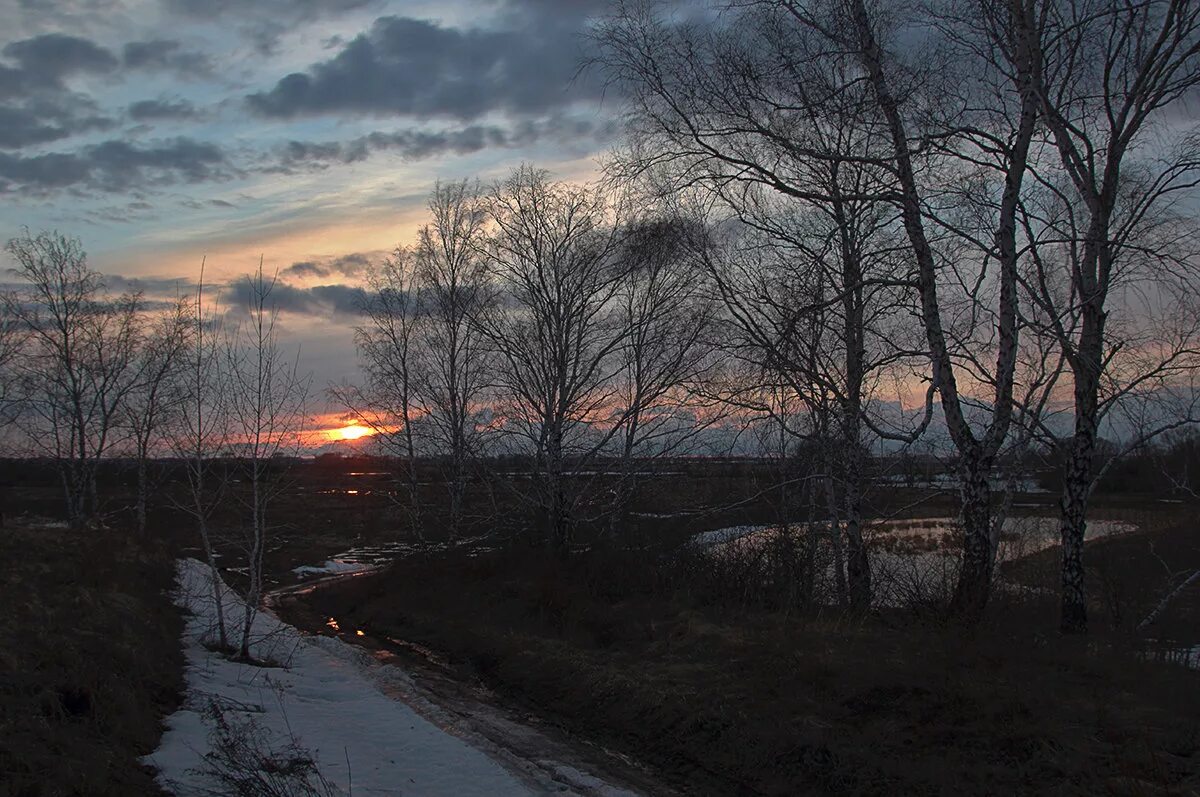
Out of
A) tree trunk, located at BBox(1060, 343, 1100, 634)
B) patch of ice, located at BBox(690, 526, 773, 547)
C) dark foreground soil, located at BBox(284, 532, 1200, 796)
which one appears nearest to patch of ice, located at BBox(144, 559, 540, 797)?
dark foreground soil, located at BBox(284, 532, 1200, 796)

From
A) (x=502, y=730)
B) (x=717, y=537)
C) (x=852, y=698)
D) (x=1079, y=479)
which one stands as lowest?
(x=502, y=730)

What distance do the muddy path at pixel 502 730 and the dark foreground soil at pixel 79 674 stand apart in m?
3.48

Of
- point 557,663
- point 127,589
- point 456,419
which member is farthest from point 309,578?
point 557,663

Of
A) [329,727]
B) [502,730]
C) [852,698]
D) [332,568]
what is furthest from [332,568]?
[852,698]

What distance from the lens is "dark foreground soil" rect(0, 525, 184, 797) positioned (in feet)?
20.0

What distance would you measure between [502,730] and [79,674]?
5.07m

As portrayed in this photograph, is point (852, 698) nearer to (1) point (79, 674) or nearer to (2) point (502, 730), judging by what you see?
(2) point (502, 730)

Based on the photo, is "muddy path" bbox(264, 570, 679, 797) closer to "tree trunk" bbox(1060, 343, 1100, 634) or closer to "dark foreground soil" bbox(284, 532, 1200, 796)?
"dark foreground soil" bbox(284, 532, 1200, 796)

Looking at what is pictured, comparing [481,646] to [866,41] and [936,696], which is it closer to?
[936,696]

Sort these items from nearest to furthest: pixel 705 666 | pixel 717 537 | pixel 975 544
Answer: pixel 975 544 → pixel 705 666 → pixel 717 537

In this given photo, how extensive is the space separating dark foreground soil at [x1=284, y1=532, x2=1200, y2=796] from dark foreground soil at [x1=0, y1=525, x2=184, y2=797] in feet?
17.5

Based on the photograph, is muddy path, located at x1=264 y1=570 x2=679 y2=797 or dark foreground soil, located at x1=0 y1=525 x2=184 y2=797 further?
muddy path, located at x1=264 y1=570 x2=679 y2=797

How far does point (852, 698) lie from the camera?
29.7 feet

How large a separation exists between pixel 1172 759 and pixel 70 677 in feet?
34.4
